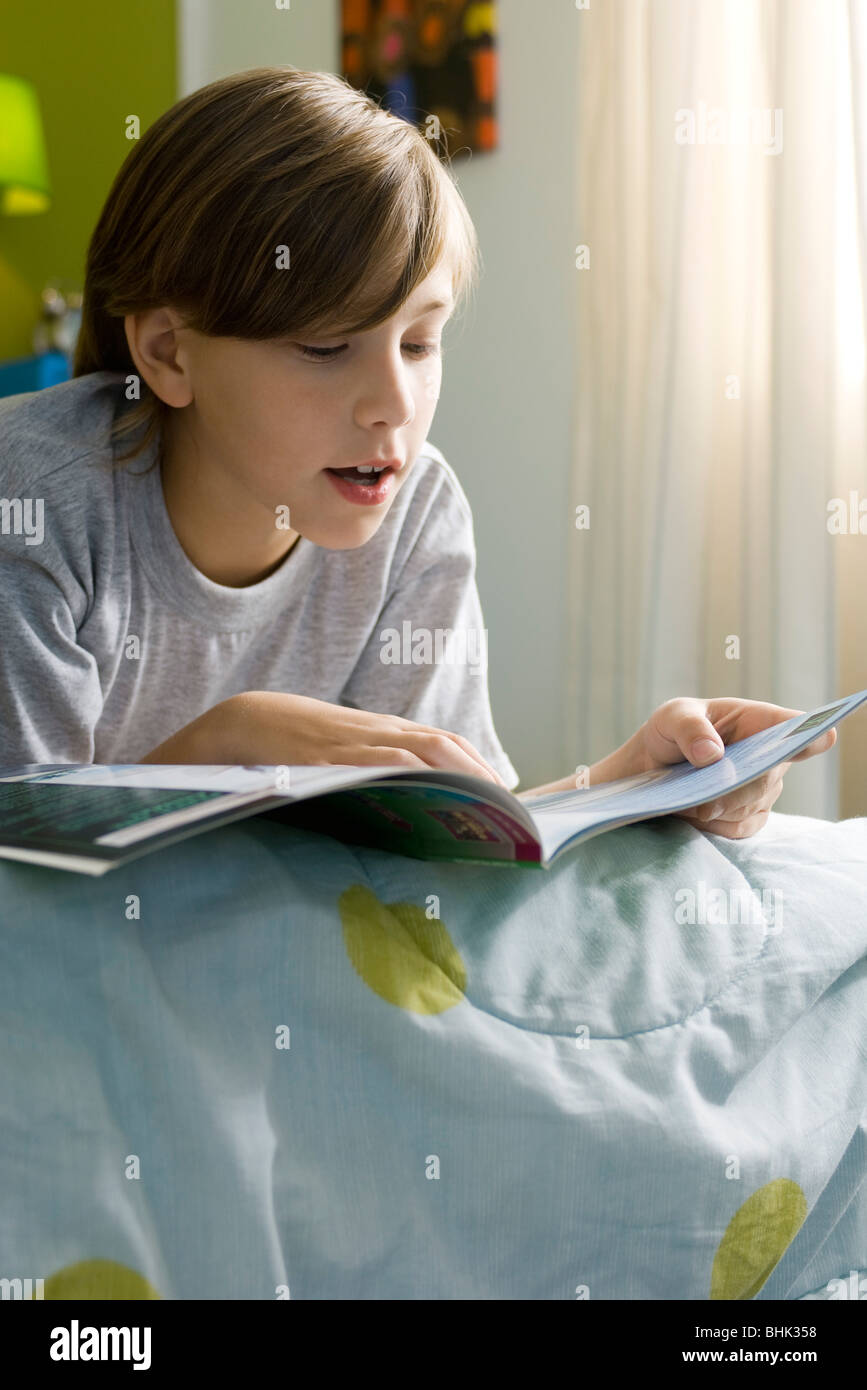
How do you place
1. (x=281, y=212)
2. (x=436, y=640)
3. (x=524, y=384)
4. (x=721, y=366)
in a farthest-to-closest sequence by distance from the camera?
(x=524, y=384) < (x=721, y=366) < (x=436, y=640) < (x=281, y=212)

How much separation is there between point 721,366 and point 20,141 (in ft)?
5.67

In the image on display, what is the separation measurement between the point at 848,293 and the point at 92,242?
4.13 ft

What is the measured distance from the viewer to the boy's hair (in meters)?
0.78

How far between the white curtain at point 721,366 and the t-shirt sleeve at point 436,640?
826 mm

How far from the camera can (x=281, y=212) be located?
0.79 metres

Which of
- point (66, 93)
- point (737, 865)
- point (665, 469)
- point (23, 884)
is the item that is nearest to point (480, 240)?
point (665, 469)

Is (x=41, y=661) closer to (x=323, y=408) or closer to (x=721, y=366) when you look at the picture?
(x=323, y=408)

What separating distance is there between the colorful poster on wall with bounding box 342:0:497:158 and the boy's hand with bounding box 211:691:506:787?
Answer: 1.81 meters

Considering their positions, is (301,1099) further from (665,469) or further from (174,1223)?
(665,469)

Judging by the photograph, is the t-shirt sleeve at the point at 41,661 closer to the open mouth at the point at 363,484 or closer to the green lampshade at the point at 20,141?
the open mouth at the point at 363,484

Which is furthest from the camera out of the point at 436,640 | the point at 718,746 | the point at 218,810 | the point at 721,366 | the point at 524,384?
the point at 524,384

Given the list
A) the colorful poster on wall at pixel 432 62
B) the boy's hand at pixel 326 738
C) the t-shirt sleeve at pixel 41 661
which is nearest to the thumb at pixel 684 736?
the boy's hand at pixel 326 738

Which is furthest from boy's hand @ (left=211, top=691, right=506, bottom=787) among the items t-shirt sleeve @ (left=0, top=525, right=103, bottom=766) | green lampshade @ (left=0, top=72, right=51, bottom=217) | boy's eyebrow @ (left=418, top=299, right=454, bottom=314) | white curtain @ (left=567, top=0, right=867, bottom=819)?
green lampshade @ (left=0, top=72, right=51, bottom=217)

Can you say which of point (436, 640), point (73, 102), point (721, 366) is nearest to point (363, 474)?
point (436, 640)
